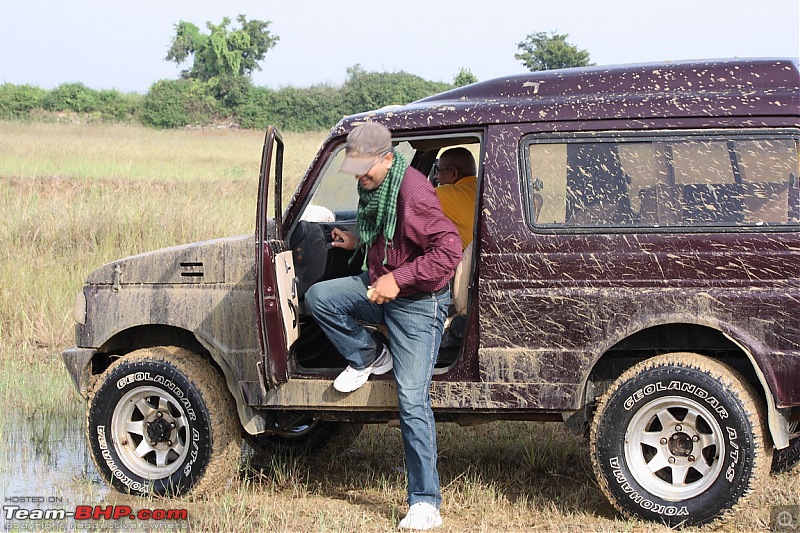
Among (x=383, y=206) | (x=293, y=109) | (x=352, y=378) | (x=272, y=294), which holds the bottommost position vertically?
(x=352, y=378)

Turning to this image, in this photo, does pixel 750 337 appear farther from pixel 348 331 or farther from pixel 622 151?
pixel 348 331

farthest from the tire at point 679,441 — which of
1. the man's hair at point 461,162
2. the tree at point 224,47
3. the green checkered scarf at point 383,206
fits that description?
the tree at point 224,47

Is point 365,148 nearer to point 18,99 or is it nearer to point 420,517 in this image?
point 420,517

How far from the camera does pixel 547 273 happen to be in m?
4.66

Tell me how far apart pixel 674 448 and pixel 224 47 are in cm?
5680

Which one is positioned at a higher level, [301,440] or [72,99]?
[72,99]

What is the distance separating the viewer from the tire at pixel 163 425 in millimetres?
5258

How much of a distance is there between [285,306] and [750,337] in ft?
7.00

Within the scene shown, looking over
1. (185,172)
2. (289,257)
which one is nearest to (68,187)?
(185,172)

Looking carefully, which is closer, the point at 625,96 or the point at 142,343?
the point at 625,96

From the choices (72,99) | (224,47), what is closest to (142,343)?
(72,99)

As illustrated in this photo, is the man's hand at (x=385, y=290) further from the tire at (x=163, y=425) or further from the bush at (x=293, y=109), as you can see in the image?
the bush at (x=293, y=109)

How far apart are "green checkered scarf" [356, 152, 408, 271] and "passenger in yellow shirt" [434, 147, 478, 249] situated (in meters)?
0.62

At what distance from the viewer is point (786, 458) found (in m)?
5.38
